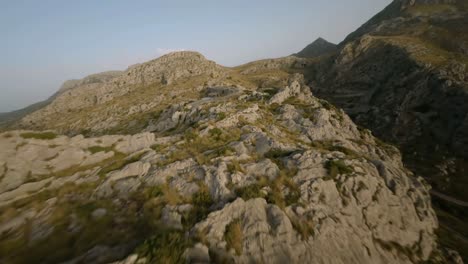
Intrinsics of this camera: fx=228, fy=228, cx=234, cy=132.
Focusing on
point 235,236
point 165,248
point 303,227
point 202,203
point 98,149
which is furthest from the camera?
point 98,149

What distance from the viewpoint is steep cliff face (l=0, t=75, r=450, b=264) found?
54.2ft

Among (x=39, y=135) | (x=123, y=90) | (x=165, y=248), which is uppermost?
Result: (x=123, y=90)

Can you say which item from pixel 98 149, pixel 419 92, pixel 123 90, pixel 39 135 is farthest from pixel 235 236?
pixel 123 90

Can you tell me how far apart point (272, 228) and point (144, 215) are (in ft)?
34.9

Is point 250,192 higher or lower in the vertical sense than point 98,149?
lower

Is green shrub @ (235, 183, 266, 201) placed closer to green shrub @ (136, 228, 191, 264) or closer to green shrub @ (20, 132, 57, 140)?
green shrub @ (136, 228, 191, 264)

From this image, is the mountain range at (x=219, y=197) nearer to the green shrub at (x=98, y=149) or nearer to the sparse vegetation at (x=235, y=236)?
the sparse vegetation at (x=235, y=236)

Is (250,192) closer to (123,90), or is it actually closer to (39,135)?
(39,135)

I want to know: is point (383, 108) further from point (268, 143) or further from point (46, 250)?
point (46, 250)

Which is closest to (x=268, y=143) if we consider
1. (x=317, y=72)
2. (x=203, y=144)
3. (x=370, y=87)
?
(x=203, y=144)

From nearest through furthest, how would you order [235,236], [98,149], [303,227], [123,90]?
[235,236], [303,227], [98,149], [123,90]

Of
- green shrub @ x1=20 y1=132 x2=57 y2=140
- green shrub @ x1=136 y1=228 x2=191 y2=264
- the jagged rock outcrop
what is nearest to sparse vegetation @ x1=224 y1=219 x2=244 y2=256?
green shrub @ x1=136 y1=228 x2=191 y2=264

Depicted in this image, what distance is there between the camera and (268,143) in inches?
1216

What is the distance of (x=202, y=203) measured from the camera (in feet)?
68.0
